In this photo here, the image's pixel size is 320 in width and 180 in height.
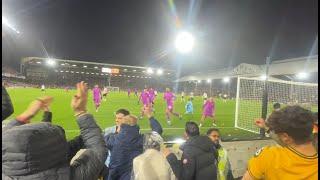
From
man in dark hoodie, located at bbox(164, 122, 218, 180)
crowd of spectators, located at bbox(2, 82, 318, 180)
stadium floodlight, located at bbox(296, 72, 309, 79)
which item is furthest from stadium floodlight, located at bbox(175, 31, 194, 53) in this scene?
stadium floodlight, located at bbox(296, 72, 309, 79)

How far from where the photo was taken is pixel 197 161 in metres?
4.75

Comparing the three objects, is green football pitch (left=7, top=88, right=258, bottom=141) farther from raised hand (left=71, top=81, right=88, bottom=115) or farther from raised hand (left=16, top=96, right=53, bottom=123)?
raised hand (left=71, top=81, right=88, bottom=115)

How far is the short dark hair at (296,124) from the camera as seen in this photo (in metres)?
2.38

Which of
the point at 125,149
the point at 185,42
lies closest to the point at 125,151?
the point at 125,149

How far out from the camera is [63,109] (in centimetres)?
2092

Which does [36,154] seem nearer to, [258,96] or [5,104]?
[5,104]

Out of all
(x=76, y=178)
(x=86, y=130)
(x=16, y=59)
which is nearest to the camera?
(x=76, y=178)

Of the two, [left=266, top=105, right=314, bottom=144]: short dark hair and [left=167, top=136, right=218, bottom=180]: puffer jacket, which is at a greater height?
[left=266, top=105, right=314, bottom=144]: short dark hair

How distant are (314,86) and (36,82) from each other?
18222 millimetres

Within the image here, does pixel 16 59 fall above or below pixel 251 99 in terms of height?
above

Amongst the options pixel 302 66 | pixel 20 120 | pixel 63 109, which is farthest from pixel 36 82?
pixel 20 120

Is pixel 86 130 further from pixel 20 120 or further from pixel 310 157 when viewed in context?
pixel 310 157

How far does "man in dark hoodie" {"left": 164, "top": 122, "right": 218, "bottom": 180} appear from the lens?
472 centimetres

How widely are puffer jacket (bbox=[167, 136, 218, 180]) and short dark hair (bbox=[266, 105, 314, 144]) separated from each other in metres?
2.41
